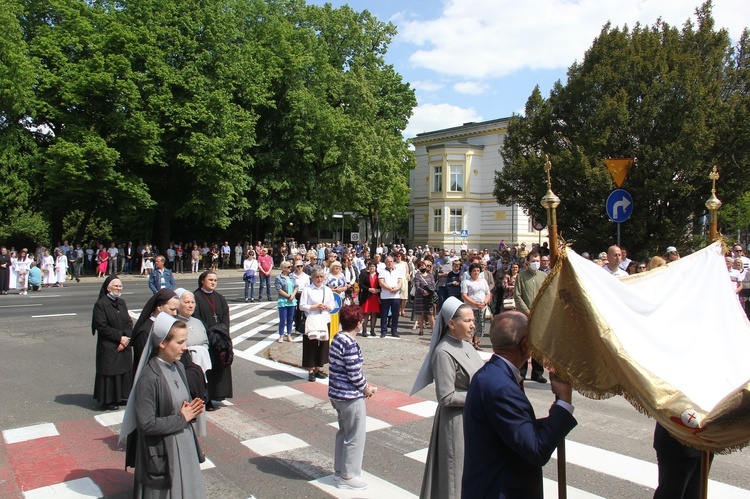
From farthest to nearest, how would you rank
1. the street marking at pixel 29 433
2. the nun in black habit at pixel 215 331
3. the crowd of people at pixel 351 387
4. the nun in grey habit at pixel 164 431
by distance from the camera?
1. the nun in black habit at pixel 215 331
2. the street marking at pixel 29 433
3. the nun in grey habit at pixel 164 431
4. the crowd of people at pixel 351 387

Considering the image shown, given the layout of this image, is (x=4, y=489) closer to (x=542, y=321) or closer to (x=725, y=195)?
(x=542, y=321)

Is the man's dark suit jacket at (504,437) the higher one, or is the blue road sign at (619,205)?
the blue road sign at (619,205)

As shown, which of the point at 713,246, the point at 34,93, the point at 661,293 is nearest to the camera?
the point at 661,293

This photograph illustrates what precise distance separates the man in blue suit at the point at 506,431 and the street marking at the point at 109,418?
5.75m

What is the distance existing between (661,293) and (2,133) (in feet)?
110

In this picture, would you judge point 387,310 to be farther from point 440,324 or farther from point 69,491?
point 440,324

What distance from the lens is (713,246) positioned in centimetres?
417

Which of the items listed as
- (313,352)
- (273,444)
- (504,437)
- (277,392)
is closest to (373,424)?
(273,444)

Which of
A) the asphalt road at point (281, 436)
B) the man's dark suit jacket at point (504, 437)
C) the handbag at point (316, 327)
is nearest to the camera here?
the man's dark suit jacket at point (504, 437)

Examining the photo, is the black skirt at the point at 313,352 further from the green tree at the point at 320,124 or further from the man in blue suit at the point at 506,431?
the green tree at the point at 320,124

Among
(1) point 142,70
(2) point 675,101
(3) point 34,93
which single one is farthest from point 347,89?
(2) point 675,101

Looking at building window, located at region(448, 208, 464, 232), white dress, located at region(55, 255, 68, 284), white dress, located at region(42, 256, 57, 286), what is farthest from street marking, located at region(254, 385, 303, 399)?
building window, located at region(448, 208, 464, 232)

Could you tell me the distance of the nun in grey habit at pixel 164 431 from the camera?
4020 millimetres

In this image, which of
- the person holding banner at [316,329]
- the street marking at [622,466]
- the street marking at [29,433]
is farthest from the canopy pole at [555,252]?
the person holding banner at [316,329]
